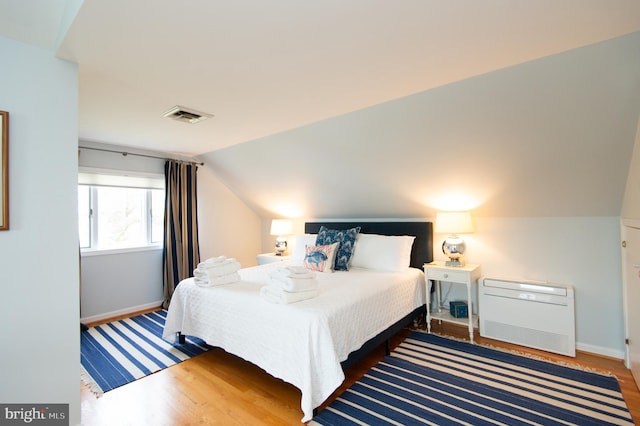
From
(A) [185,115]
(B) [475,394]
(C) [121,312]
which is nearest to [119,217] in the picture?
(C) [121,312]

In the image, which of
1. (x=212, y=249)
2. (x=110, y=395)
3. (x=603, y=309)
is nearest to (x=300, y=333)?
(x=110, y=395)

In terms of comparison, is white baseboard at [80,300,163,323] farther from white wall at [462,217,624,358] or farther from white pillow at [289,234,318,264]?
white wall at [462,217,624,358]

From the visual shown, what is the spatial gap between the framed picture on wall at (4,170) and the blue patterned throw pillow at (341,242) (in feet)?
8.60

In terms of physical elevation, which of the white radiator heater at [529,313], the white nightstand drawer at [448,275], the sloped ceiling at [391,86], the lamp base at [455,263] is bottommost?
the white radiator heater at [529,313]

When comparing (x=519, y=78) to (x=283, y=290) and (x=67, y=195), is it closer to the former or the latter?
(x=283, y=290)

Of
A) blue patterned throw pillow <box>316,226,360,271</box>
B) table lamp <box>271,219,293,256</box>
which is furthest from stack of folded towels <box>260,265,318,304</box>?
table lamp <box>271,219,293,256</box>

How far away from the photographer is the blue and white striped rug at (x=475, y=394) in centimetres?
190

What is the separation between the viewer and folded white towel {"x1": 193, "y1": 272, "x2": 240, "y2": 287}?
2713 millimetres

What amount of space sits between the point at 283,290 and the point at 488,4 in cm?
199

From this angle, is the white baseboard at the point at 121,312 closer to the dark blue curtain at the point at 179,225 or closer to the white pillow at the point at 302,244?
the dark blue curtain at the point at 179,225

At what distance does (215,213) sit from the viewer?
194 inches

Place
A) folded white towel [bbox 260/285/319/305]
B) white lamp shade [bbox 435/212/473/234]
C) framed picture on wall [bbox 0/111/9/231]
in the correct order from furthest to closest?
white lamp shade [bbox 435/212/473/234], folded white towel [bbox 260/285/319/305], framed picture on wall [bbox 0/111/9/231]

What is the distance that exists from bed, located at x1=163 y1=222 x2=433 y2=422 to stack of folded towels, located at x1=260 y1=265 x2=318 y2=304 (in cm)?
5

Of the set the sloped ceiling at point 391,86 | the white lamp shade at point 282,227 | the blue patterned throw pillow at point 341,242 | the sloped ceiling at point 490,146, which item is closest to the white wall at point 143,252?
the sloped ceiling at point 391,86
